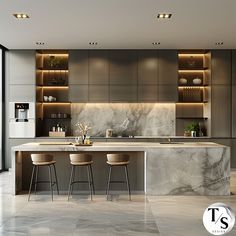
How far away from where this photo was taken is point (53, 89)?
31.0 ft

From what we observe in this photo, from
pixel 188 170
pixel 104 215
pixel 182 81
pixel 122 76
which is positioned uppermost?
pixel 122 76

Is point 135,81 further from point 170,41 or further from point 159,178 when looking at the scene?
point 159,178

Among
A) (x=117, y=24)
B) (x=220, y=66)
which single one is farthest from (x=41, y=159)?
(x=220, y=66)

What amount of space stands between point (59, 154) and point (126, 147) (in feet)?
4.08

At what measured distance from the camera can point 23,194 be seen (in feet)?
21.2

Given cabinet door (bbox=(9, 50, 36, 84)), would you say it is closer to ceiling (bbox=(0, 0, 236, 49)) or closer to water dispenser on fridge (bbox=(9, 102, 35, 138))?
ceiling (bbox=(0, 0, 236, 49))

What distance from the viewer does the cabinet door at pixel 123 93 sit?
29.6ft

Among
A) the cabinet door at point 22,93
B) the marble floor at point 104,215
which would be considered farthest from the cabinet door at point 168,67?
the marble floor at point 104,215

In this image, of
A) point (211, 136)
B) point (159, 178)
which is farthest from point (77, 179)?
point (211, 136)

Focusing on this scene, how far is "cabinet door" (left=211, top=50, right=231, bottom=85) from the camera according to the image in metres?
8.98

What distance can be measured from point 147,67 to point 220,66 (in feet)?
5.77

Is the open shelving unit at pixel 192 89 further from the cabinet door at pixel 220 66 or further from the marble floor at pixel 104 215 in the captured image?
the marble floor at pixel 104 215

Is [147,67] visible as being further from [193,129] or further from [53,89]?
[53,89]

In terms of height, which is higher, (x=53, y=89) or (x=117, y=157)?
(x=53, y=89)
